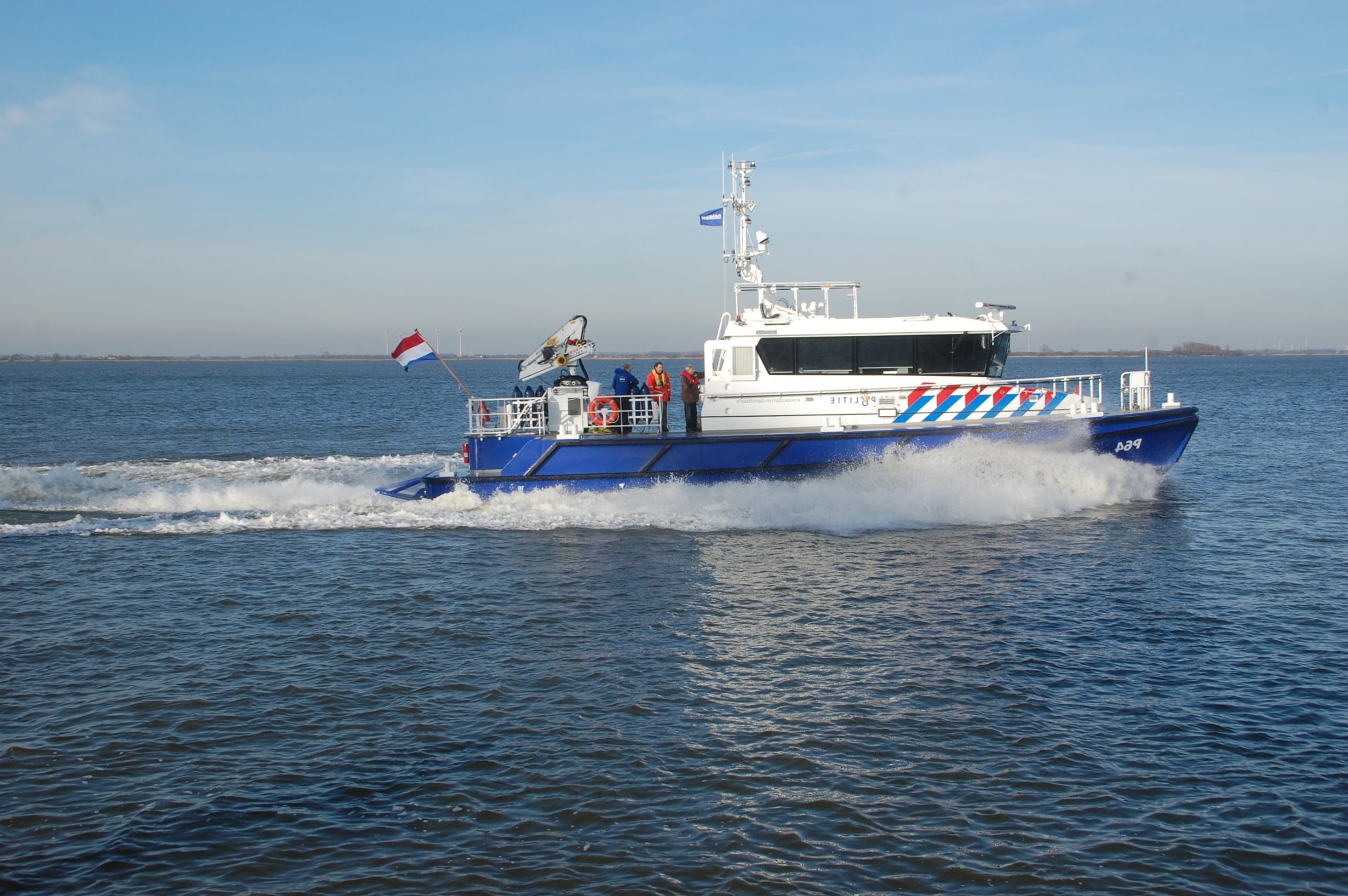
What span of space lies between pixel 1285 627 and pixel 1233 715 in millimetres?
2913

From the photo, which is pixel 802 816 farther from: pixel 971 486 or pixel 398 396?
pixel 398 396

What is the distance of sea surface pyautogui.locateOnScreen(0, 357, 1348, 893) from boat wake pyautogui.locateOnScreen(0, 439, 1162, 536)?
0.22ft

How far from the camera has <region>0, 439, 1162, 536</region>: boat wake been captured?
49.1 feet

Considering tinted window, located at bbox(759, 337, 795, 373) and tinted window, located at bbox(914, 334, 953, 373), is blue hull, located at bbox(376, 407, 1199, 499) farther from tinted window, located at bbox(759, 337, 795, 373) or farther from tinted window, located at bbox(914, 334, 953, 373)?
tinted window, located at bbox(759, 337, 795, 373)

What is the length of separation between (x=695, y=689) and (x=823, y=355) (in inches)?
352

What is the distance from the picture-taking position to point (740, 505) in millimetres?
15234

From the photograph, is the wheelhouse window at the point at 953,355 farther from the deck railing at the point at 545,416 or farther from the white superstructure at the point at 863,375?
the deck railing at the point at 545,416

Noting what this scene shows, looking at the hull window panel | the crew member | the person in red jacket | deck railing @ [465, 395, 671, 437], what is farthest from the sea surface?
the hull window panel

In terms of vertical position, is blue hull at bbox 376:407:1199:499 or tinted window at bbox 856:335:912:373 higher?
tinted window at bbox 856:335:912:373

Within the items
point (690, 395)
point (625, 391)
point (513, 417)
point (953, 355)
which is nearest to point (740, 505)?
point (690, 395)

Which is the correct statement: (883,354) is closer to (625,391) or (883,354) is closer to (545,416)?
(625,391)

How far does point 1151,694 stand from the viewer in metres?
7.98

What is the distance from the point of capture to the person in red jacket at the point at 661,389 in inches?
645

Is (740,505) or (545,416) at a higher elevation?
(545,416)
